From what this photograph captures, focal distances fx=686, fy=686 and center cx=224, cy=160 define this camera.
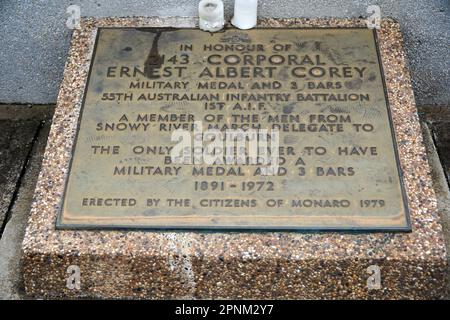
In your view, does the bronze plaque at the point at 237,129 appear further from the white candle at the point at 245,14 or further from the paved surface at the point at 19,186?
the paved surface at the point at 19,186

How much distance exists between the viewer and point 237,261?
2.79m

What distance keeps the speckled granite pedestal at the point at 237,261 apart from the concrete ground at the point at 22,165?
325 mm

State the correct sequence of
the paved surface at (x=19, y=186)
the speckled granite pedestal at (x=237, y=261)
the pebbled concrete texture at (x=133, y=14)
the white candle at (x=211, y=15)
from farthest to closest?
1. the pebbled concrete texture at (x=133, y=14)
2. the white candle at (x=211, y=15)
3. the paved surface at (x=19, y=186)
4. the speckled granite pedestal at (x=237, y=261)

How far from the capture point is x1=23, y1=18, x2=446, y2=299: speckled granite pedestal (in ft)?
9.11

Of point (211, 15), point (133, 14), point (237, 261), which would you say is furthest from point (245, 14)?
point (237, 261)

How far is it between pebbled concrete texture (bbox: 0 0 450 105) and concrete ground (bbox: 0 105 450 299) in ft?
0.34

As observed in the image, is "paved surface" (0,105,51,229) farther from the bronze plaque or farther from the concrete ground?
the bronze plaque

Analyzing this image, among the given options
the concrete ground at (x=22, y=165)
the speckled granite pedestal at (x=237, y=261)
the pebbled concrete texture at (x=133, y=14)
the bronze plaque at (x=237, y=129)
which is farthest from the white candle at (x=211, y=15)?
the speckled granite pedestal at (x=237, y=261)

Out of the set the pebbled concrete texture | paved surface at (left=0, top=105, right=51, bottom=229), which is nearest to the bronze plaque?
the pebbled concrete texture

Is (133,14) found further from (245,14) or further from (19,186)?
(19,186)

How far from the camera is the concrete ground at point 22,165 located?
10.4ft

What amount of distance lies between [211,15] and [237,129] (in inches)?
27.5

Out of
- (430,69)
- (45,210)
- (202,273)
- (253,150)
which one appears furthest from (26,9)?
(430,69)

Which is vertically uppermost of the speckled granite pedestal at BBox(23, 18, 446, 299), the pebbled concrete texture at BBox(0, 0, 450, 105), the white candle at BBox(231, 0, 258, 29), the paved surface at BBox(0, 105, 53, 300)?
the white candle at BBox(231, 0, 258, 29)
